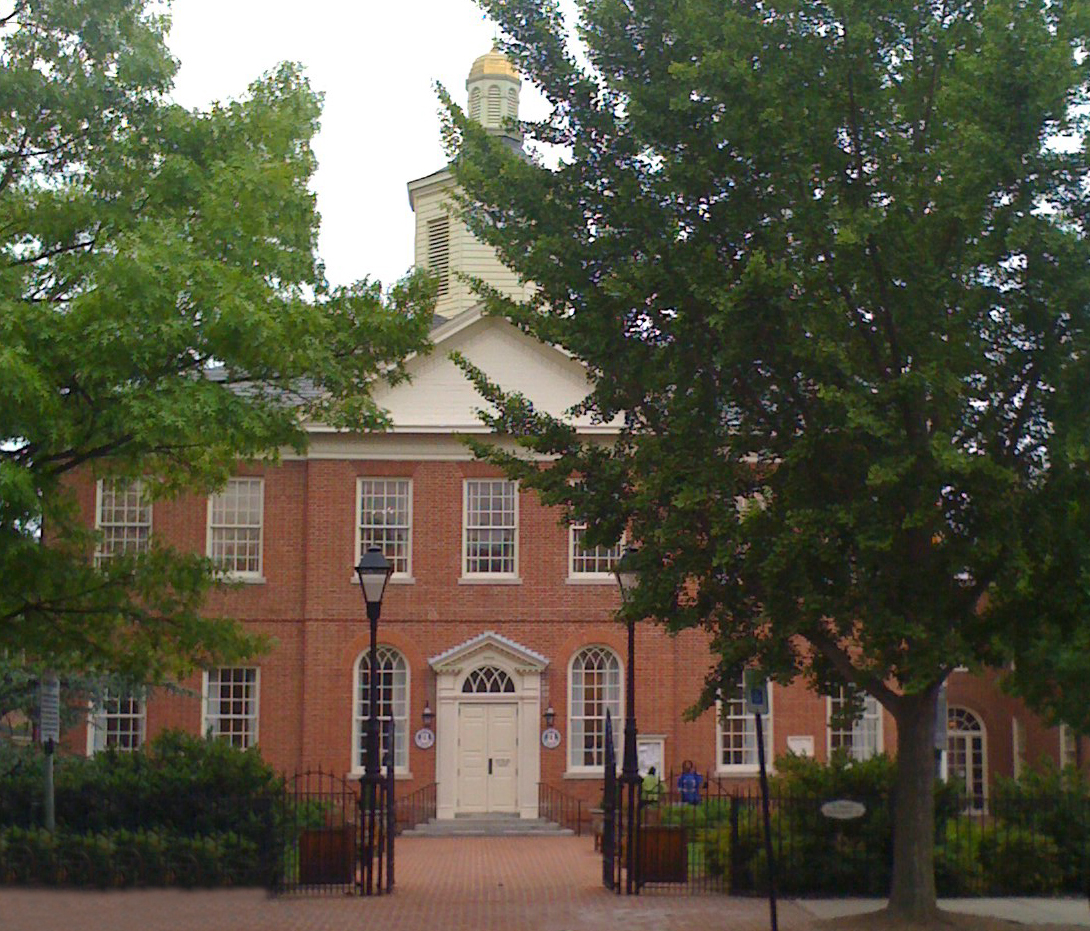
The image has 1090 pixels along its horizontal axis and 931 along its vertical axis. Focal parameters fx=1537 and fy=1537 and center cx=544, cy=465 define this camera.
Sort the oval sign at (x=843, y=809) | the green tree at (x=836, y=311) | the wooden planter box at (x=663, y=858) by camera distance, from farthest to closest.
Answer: the wooden planter box at (x=663, y=858)
the oval sign at (x=843, y=809)
the green tree at (x=836, y=311)

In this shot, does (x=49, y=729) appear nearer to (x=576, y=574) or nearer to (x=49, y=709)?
(x=49, y=709)

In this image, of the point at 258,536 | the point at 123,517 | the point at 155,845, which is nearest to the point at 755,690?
the point at 155,845

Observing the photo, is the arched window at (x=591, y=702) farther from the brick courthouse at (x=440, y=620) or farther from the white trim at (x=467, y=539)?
the white trim at (x=467, y=539)

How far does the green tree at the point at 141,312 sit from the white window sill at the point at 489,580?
1565 cm

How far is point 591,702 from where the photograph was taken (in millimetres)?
31016

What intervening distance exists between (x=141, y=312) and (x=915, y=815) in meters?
8.62

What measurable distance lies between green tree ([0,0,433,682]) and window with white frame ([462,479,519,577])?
1578 centimetres

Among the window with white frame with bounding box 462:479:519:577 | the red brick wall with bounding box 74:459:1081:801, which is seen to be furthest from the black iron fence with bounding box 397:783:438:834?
the window with white frame with bounding box 462:479:519:577

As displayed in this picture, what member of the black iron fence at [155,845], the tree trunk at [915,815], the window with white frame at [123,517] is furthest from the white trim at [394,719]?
the tree trunk at [915,815]

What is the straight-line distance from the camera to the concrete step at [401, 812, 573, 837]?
2928 centimetres

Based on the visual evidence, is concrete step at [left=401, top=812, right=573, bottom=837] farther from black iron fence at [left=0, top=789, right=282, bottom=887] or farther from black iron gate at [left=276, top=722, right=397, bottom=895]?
black iron fence at [left=0, top=789, right=282, bottom=887]

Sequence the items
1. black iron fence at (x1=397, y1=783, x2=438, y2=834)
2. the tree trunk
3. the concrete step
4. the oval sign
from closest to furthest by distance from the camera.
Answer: the tree trunk → the oval sign → the concrete step → black iron fence at (x1=397, y1=783, x2=438, y2=834)

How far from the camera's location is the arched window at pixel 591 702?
101 feet

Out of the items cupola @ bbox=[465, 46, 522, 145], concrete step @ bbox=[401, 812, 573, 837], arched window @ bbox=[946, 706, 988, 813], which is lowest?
concrete step @ bbox=[401, 812, 573, 837]
